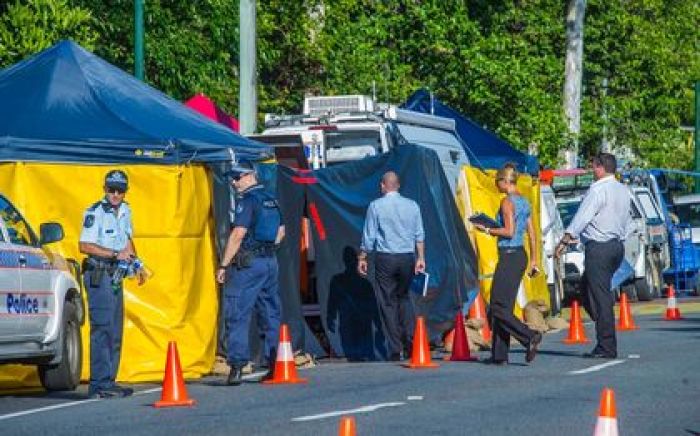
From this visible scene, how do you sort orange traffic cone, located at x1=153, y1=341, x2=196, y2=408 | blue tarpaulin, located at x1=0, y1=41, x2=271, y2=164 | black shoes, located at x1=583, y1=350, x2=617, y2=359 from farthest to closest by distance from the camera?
1. black shoes, located at x1=583, y1=350, x2=617, y2=359
2. blue tarpaulin, located at x1=0, y1=41, x2=271, y2=164
3. orange traffic cone, located at x1=153, y1=341, x2=196, y2=408

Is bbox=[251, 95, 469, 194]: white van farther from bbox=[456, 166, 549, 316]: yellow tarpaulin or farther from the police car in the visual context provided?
the police car

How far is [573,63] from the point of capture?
47688mm

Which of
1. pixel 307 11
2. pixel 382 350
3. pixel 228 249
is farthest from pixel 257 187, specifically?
pixel 307 11

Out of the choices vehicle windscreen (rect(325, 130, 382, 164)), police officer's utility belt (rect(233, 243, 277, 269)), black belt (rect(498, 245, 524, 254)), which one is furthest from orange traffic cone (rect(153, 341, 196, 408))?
vehicle windscreen (rect(325, 130, 382, 164))

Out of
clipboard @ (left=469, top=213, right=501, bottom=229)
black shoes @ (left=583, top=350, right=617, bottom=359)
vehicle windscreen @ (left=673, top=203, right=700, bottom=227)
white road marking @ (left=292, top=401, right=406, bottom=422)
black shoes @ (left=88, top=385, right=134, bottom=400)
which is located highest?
vehicle windscreen @ (left=673, top=203, right=700, bottom=227)

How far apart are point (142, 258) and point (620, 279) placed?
49.3 feet

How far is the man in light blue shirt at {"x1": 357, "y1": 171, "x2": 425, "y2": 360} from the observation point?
19828mm

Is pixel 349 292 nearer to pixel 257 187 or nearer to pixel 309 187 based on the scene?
pixel 309 187

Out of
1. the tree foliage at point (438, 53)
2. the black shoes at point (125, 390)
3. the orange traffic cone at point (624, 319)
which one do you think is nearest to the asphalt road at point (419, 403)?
the black shoes at point (125, 390)

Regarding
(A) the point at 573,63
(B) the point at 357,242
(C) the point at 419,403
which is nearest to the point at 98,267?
(C) the point at 419,403

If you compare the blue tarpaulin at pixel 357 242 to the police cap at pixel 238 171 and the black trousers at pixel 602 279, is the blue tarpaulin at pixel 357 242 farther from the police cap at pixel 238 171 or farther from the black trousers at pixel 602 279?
the police cap at pixel 238 171

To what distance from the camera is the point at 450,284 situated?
21.9 meters

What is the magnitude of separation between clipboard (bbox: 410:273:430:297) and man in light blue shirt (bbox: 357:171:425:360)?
113 centimetres

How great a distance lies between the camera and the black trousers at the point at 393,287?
65.2 ft
